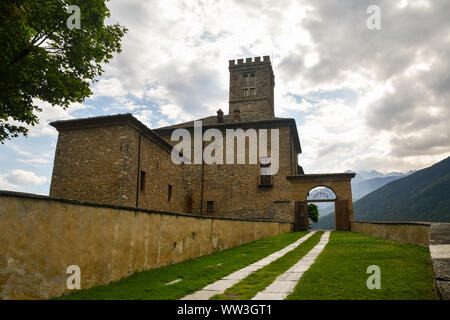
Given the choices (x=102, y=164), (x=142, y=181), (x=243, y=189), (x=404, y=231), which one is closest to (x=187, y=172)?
(x=243, y=189)

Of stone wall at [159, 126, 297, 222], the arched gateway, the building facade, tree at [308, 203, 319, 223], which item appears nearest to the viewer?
the building facade

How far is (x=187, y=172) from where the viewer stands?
87.7ft

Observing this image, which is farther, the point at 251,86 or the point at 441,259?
the point at 251,86

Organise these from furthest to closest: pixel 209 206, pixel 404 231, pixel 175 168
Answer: pixel 209 206 → pixel 175 168 → pixel 404 231

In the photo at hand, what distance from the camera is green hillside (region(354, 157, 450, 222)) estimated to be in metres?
77.2

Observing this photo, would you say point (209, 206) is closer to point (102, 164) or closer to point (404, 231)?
point (102, 164)

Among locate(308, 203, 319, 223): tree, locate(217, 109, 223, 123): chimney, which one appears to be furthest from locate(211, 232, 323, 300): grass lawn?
locate(308, 203, 319, 223): tree

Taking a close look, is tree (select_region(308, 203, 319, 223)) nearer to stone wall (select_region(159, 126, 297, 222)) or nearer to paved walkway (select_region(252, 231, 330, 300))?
stone wall (select_region(159, 126, 297, 222))

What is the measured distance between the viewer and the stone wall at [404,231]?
7271 millimetres

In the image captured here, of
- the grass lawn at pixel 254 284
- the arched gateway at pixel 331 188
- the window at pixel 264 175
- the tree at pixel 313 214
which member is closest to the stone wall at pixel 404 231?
the grass lawn at pixel 254 284

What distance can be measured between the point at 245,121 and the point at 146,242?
20785 millimetres

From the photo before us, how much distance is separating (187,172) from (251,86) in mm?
15048

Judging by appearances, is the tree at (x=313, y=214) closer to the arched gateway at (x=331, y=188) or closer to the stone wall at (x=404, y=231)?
the arched gateway at (x=331, y=188)

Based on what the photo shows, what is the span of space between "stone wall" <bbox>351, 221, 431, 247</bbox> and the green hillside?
6861 centimetres
